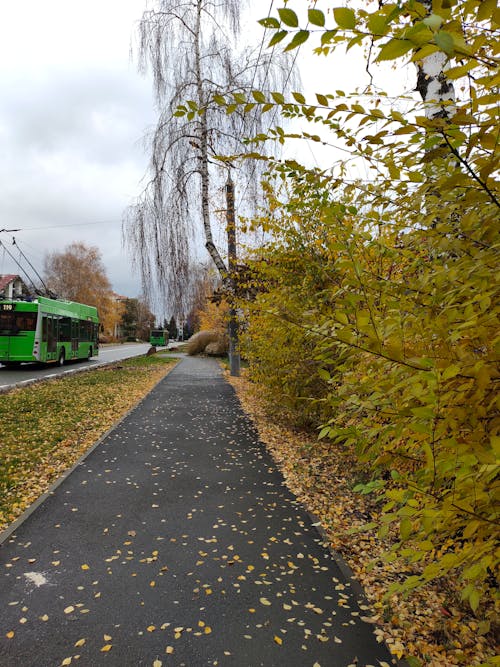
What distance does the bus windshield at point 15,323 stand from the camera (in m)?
17.9

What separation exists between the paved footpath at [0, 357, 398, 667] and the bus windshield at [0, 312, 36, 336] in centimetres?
1411

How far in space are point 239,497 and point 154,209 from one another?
879 centimetres

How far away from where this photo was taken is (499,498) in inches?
55.8

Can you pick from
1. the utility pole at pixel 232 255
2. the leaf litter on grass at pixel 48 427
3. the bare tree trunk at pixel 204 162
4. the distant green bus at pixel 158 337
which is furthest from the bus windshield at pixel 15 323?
the distant green bus at pixel 158 337

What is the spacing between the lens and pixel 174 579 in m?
3.27

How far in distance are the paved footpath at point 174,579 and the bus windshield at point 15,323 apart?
14115mm

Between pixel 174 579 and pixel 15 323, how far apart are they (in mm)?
17423

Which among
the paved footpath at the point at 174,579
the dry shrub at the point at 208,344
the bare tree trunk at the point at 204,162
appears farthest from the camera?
the dry shrub at the point at 208,344

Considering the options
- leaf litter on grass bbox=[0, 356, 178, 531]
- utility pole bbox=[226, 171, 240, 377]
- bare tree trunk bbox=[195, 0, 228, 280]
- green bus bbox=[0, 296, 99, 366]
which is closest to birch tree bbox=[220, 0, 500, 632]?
leaf litter on grass bbox=[0, 356, 178, 531]

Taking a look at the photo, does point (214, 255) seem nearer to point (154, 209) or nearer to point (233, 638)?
point (154, 209)

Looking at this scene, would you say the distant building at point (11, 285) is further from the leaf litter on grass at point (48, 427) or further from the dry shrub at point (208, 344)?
the leaf litter on grass at point (48, 427)

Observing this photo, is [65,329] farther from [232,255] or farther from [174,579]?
[174,579]

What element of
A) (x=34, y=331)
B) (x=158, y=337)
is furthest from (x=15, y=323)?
(x=158, y=337)

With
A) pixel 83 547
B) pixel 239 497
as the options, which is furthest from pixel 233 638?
pixel 239 497
